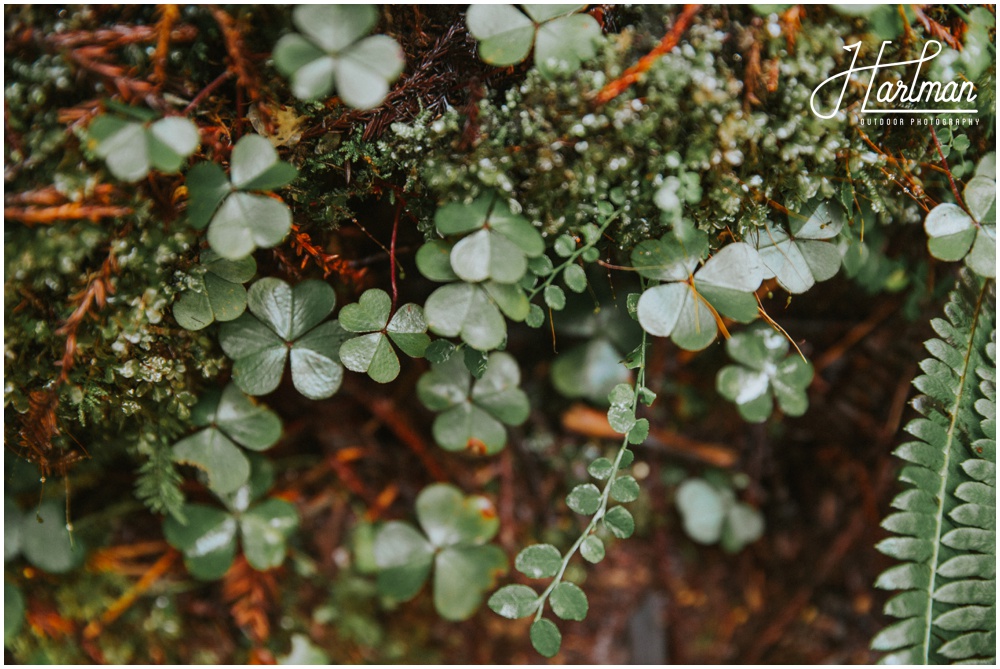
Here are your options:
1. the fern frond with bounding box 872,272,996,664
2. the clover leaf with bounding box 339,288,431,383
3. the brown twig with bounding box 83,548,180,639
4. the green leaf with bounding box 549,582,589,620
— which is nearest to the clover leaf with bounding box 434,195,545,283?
the clover leaf with bounding box 339,288,431,383

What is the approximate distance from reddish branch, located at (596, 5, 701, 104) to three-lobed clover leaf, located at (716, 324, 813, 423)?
66 centimetres

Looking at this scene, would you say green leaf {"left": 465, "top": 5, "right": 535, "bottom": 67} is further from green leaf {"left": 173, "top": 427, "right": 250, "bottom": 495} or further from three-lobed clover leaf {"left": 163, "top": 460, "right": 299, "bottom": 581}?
three-lobed clover leaf {"left": 163, "top": 460, "right": 299, "bottom": 581}

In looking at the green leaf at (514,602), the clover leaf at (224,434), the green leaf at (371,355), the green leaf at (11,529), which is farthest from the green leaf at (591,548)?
the green leaf at (11,529)

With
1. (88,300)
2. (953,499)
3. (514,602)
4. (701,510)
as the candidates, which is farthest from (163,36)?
(701,510)

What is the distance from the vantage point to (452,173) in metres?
0.85

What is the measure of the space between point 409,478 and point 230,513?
0.44 metres

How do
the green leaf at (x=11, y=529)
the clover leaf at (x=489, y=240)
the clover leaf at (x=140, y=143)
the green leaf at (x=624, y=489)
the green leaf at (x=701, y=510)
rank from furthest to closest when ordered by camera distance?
the green leaf at (x=701, y=510)
the green leaf at (x=11, y=529)
the green leaf at (x=624, y=489)
the clover leaf at (x=489, y=240)
the clover leaf at (x=140, y=143)

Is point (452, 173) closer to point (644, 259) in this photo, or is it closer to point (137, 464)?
point (644, 259)

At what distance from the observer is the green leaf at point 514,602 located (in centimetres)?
96

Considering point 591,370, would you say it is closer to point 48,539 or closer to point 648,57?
point 648,57

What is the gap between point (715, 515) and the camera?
161 centimetres

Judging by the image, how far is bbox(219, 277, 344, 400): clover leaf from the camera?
0.98m

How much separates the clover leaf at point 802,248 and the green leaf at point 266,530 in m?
1.11

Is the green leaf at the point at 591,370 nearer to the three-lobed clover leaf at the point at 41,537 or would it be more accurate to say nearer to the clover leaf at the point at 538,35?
the clover leaf at the point at 538,35
